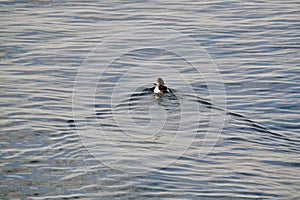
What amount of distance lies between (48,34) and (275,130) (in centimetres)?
846

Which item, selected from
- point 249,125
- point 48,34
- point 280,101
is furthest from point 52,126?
point 48,34

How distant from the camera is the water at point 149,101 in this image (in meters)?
10.6

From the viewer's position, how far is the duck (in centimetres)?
1471

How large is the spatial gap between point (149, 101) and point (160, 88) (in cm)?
37

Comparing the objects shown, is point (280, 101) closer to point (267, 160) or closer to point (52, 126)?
point (267, 160)

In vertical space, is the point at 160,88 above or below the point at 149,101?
above

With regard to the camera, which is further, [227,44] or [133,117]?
[227,44]

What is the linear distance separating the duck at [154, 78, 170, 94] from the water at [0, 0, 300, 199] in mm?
152

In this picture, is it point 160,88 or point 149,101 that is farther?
point 160,88

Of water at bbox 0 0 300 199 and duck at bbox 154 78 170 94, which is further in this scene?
duck at bbox 154 78 170 94

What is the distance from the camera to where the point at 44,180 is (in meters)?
10.5

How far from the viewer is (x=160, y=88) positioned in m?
14.7

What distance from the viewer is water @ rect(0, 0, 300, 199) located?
419 inches

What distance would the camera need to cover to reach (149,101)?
576 inches
